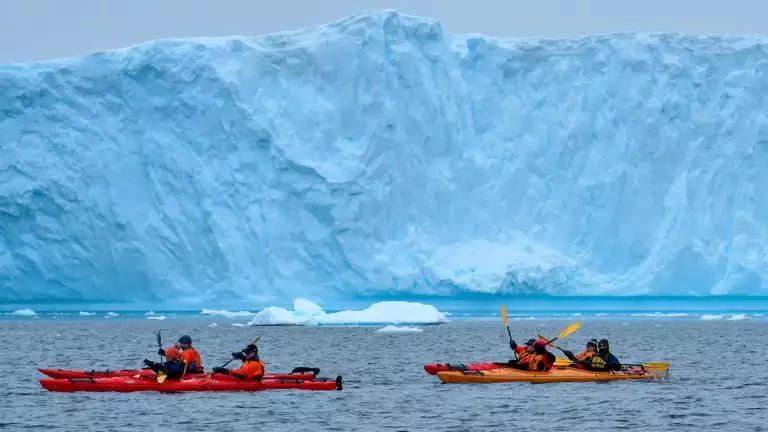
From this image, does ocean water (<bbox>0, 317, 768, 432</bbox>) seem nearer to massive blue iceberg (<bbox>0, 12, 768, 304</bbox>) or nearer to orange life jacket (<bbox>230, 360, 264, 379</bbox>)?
orange life jacket (<bbox>230, 360, 264, 379</bbox>)

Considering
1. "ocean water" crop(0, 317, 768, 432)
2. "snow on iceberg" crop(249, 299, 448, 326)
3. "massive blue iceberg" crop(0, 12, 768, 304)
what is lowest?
"ocean water" crop(0, 317, 768, 432)

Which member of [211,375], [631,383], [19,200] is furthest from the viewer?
[19,200]

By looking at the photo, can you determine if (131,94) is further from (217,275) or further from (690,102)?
(690,102)

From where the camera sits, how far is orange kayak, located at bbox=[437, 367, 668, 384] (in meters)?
20.8

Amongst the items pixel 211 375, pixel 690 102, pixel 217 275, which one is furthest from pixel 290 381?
pixel 690 102

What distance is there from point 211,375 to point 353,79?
21926 millimetres

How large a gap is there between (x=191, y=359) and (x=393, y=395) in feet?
9.94

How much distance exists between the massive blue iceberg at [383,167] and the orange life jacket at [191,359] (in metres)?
18.4

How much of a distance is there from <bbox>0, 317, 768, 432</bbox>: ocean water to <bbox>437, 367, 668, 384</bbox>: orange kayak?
0.57ft

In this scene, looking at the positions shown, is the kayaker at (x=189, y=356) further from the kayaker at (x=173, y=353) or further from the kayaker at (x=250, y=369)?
the kayaker at (x=250, y=369)

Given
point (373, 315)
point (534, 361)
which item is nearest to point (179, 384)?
point (534, 361)

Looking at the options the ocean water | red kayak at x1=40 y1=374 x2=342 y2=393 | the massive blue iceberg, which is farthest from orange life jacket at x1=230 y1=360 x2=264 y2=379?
the massive blue iceberg

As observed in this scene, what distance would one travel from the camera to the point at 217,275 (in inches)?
1490

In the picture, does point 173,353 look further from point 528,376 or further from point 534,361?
point 534,361
